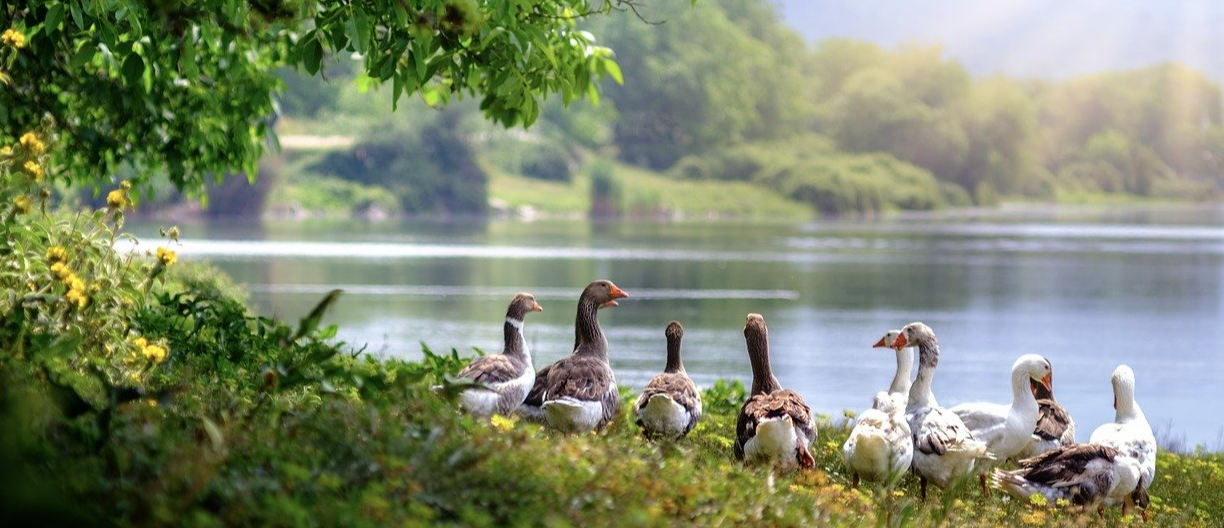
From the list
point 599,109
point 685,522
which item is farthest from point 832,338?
point 599,109

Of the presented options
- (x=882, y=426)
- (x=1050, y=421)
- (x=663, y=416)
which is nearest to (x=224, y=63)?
(x=663, y=416)

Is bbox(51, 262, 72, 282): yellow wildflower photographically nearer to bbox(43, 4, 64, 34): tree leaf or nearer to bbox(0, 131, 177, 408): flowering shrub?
bbox(0, 131, 177, 408): flowering shrub

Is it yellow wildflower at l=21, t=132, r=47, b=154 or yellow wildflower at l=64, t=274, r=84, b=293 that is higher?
yellow wildflower at l=21, t=132, r=47, b=154

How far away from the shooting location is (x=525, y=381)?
859 cm

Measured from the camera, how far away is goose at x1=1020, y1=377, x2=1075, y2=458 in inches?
382

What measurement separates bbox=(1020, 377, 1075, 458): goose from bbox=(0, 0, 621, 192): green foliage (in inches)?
147

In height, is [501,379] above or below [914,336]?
below

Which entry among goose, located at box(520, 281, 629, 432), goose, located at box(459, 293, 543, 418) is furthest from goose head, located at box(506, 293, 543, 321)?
goose, located at box(520, 281, 629, 432)

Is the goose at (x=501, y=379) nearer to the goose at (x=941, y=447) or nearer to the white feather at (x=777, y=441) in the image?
the white feather at (x=777, y=441)

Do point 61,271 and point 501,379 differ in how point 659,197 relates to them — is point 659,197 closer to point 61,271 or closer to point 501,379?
point 501,379

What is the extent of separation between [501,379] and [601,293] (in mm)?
1576

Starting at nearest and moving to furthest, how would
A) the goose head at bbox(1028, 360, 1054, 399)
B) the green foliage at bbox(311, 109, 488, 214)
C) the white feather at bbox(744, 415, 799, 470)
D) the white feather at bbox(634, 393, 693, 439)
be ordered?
the white feather at bbox(744, 415, 799, 470) < the white feather at bbox(634, 393, 693, 439) < the goose head at bbox(1028, 360, 1054, 399) < the green foliage at bbox(311, 109, 488, 214)

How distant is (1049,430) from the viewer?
9750mm

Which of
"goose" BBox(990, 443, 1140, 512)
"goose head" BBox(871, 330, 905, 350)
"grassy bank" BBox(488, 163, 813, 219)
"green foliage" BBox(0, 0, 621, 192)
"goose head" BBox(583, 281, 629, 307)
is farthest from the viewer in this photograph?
"grassy bank" BBox(488, 163, 813, 219)
